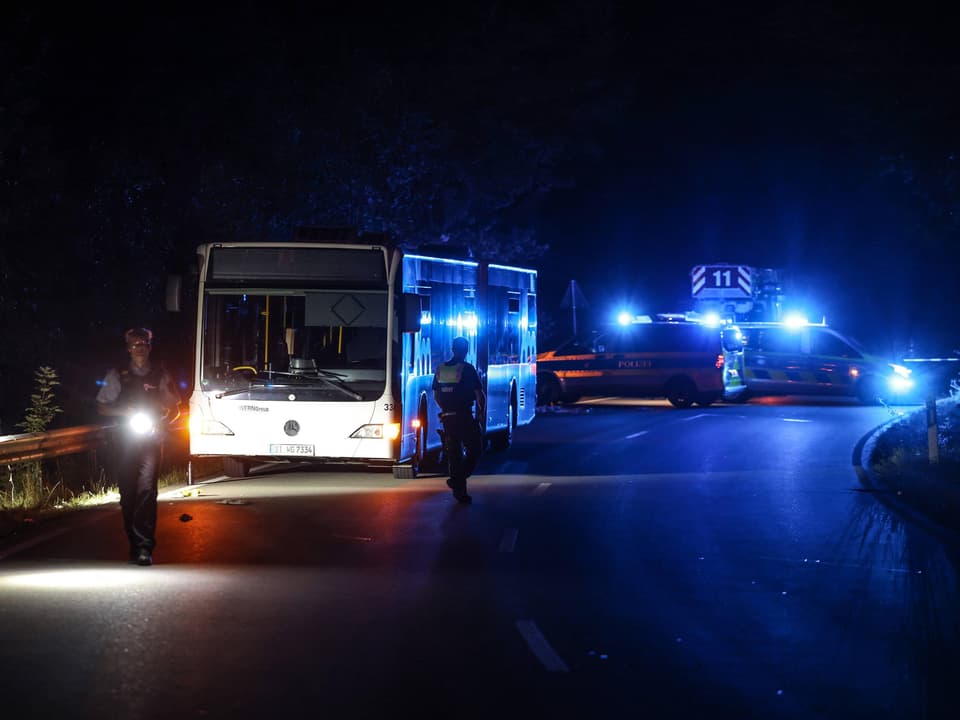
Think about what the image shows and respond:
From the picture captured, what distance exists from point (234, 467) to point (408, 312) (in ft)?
11.4

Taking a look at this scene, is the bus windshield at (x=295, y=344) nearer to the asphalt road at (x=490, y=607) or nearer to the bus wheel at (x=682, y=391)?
the asphalt road at (x=490, y=607)

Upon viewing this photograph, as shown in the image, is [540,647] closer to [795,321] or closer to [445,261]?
[445,261]

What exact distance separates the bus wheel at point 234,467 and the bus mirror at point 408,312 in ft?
10.3

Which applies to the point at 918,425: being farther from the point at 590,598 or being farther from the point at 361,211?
the point at 590,598

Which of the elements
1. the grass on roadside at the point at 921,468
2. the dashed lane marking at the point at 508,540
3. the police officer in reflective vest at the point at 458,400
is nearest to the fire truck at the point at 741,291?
the grass on roadside at the point at 921,468

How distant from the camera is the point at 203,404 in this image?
2059 centimetres

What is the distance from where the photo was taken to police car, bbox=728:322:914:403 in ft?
136

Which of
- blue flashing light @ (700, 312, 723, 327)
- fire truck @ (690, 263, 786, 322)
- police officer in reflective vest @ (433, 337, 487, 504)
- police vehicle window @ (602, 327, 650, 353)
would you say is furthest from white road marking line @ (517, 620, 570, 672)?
fire truck @ (690, 263, 786, 322)

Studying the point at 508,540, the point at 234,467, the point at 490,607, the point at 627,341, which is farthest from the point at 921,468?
the point at 627,341

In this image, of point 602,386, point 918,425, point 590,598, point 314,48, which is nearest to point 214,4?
point 314,48

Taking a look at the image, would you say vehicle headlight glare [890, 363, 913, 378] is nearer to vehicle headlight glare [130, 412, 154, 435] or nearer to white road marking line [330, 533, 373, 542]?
white road marking line [330, 533, 373, 542]

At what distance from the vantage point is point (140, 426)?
13.4 m

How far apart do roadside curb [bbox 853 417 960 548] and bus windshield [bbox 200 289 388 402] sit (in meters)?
5.94

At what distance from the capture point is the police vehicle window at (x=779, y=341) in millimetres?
→ 41594
